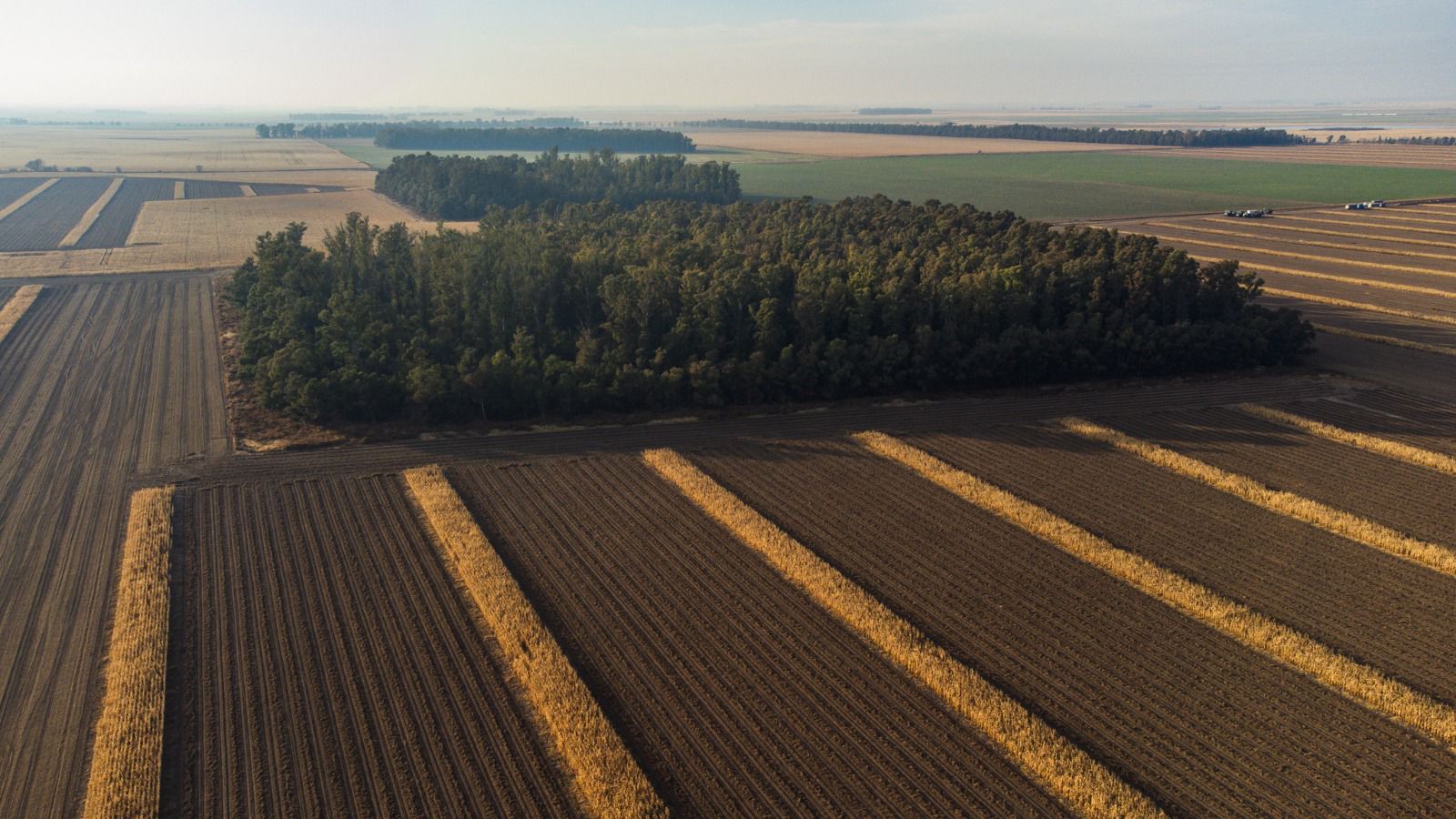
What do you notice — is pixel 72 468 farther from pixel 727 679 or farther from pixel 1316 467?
pixel 1316 467

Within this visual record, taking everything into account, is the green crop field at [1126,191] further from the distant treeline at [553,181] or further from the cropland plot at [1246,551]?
the cropland plot at [1246,551]

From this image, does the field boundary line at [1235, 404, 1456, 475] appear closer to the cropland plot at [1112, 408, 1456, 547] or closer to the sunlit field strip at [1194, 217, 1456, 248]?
the cropland plot at [1112, 408, 1456, 547]

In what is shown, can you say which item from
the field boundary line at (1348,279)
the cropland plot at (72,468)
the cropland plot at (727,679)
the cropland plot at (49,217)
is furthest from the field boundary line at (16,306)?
the field boundary line at (1348,279)

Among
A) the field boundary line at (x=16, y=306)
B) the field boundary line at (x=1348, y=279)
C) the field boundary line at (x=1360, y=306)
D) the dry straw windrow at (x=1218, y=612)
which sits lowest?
the dry straw windrow at (x=1218, y=612)

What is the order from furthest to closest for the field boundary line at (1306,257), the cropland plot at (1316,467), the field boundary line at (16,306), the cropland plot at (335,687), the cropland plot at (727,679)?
the field boundary line at (1306,257) < the field boundary line at (16,306) < the cropland plot at (1316,467) < the cropland plot at (727,679) < the cropland plot at (335,687)

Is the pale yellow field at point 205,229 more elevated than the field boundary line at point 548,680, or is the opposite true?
the pale yellow field at point 205,229

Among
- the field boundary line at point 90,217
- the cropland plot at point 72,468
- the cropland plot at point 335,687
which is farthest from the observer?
the field boundary line at point 90,217

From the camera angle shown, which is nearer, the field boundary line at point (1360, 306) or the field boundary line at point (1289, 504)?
the field boundary line at point (1289, 504)
